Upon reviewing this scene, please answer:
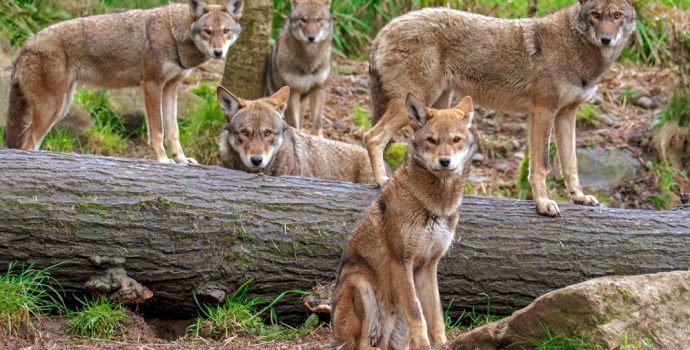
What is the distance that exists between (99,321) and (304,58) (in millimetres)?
5821

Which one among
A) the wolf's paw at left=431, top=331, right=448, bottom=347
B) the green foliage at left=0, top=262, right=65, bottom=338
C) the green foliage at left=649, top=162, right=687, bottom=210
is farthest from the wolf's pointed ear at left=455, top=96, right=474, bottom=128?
the green foliage at left=649, top=162, right=687, bottom=210

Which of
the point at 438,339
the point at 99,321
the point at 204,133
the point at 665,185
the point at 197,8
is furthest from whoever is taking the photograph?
the point at 665,185

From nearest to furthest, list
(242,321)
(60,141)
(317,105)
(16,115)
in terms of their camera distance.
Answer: (242,321), (16,115), (60,141), (317,105)

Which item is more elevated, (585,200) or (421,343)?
(421,343)

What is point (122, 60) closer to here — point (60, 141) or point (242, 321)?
point (60, 141)

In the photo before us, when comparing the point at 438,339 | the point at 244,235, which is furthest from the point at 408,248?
the point at 244,235

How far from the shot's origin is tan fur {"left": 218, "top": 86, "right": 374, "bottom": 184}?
8109 millimetres

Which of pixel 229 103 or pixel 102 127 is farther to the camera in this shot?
pixel 102 127

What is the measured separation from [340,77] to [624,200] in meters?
4.33

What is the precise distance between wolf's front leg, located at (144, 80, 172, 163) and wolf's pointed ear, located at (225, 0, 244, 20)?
110 cm

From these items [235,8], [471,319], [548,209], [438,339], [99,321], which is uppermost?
[235,8]

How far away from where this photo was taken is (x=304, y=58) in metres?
11.7

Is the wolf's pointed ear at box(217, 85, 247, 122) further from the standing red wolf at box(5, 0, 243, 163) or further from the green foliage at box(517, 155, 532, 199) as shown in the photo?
the green foliage at box(517, 155, 532, 199)

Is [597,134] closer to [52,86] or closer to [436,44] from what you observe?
[436,44]
